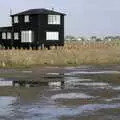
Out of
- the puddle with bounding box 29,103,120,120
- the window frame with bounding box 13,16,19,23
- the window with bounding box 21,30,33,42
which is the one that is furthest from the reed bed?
the puddle with bounding box 29,103,120,120

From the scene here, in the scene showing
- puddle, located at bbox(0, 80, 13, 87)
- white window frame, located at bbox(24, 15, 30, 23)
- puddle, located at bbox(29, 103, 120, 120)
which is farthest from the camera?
white window frame, located at bbox(24, 15, 30, 23)

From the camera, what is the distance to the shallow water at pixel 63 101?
1506 centimetres

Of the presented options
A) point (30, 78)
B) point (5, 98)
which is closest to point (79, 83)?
point (30, 78)

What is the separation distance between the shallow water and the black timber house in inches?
1622

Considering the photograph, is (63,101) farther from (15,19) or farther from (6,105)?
(15,19)

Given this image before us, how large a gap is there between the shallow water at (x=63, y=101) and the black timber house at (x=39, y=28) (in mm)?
41191

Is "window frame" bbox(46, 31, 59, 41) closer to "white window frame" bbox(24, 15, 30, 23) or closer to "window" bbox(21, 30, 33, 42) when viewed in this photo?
"window" bbox(21, 30, 33, 42)

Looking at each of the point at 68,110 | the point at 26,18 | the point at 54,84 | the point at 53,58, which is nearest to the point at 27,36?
the point at 26,18

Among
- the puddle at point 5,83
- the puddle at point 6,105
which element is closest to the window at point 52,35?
the puddle at point 5,83

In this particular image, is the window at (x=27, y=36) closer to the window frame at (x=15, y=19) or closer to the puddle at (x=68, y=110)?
the window frame at (x=15, y=19)

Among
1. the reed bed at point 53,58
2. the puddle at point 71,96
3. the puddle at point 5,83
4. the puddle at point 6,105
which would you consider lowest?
the reed bed at point 53,58

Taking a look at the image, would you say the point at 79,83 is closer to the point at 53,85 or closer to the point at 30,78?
the point at 53,85

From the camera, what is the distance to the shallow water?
15.1 meters

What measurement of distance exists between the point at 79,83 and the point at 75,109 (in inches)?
390
